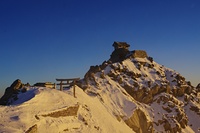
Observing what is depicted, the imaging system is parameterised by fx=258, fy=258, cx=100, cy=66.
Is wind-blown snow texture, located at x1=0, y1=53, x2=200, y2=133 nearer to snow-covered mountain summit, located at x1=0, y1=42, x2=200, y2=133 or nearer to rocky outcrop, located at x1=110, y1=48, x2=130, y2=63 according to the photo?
snow-covered mountain summit, located at x1=0, y1=42, x2=200, y2=133

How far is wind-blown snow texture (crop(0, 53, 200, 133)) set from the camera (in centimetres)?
2738

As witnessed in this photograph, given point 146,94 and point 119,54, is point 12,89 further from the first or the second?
point 119,54

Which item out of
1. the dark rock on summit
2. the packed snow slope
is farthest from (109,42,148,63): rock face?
the dark rock on summit

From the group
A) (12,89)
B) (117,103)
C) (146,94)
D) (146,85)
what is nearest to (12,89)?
(12,89)

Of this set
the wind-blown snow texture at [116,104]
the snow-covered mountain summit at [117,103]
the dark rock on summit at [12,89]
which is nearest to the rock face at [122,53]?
the snow-covered mountain summit at [117,103]

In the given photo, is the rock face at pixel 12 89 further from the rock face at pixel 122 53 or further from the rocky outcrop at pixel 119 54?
the rocky outcrop at pixel 119 54

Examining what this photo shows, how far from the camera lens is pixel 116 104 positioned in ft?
161

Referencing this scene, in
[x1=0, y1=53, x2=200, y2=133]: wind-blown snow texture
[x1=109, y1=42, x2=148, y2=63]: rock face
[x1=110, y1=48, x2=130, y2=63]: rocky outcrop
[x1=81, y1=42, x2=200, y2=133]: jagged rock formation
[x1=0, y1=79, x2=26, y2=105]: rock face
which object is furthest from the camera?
[x1=110, y1=48, x2=130, y2=63]: rocky outcrop

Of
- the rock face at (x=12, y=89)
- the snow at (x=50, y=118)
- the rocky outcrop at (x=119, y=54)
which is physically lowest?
the snow at (x=50, y=118)

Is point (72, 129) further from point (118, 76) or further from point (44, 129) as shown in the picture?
point (118, 76)

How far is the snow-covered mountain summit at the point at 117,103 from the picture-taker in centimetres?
2756

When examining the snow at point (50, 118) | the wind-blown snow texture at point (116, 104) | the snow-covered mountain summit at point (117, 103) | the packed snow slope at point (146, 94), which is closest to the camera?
the snow at point (50, 118)

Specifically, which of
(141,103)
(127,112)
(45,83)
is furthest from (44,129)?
(141,103)

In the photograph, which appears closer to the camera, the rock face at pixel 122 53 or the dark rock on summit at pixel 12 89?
the dark rock on summit at pixel 12 89
